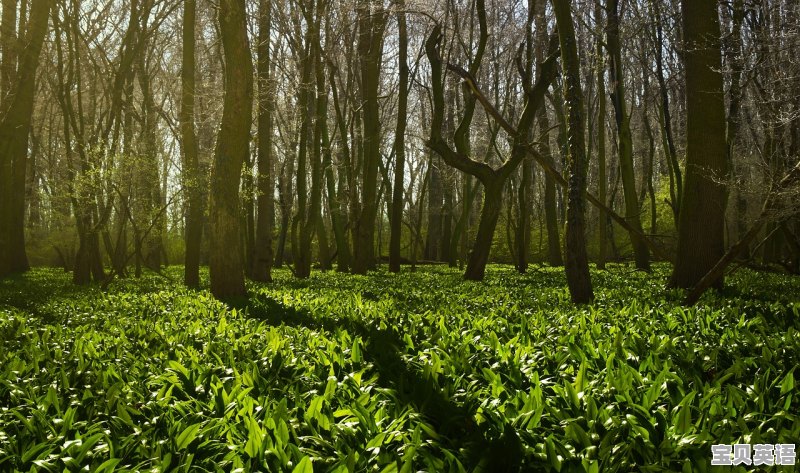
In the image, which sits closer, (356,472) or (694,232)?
(356,472)

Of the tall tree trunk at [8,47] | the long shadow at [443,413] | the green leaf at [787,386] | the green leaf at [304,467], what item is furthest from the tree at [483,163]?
the green leaf at [304,467]

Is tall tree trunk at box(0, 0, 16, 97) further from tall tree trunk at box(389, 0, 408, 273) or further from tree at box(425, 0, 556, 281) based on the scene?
tree at box(425, 0, 556, 281)

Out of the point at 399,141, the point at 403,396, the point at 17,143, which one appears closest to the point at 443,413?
the point at 403,396

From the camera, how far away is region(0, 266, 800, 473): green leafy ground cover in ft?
8.27

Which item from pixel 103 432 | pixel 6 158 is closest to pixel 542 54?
pixel 6 158

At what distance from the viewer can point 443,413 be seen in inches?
124

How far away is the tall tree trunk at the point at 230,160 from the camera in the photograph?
33.6 feet

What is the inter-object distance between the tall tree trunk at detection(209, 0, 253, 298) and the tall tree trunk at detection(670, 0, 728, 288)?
736 centimetres

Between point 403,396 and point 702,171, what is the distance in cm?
795

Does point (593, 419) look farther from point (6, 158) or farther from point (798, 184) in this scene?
point (6, 158)

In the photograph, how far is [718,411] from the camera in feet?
9.37

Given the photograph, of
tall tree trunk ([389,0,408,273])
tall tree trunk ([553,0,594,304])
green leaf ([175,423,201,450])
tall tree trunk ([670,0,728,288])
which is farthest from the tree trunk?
green leaf ([175,423,201,450])

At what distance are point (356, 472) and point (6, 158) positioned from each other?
19439 millimetres

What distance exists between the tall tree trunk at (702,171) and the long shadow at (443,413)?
619 cm
